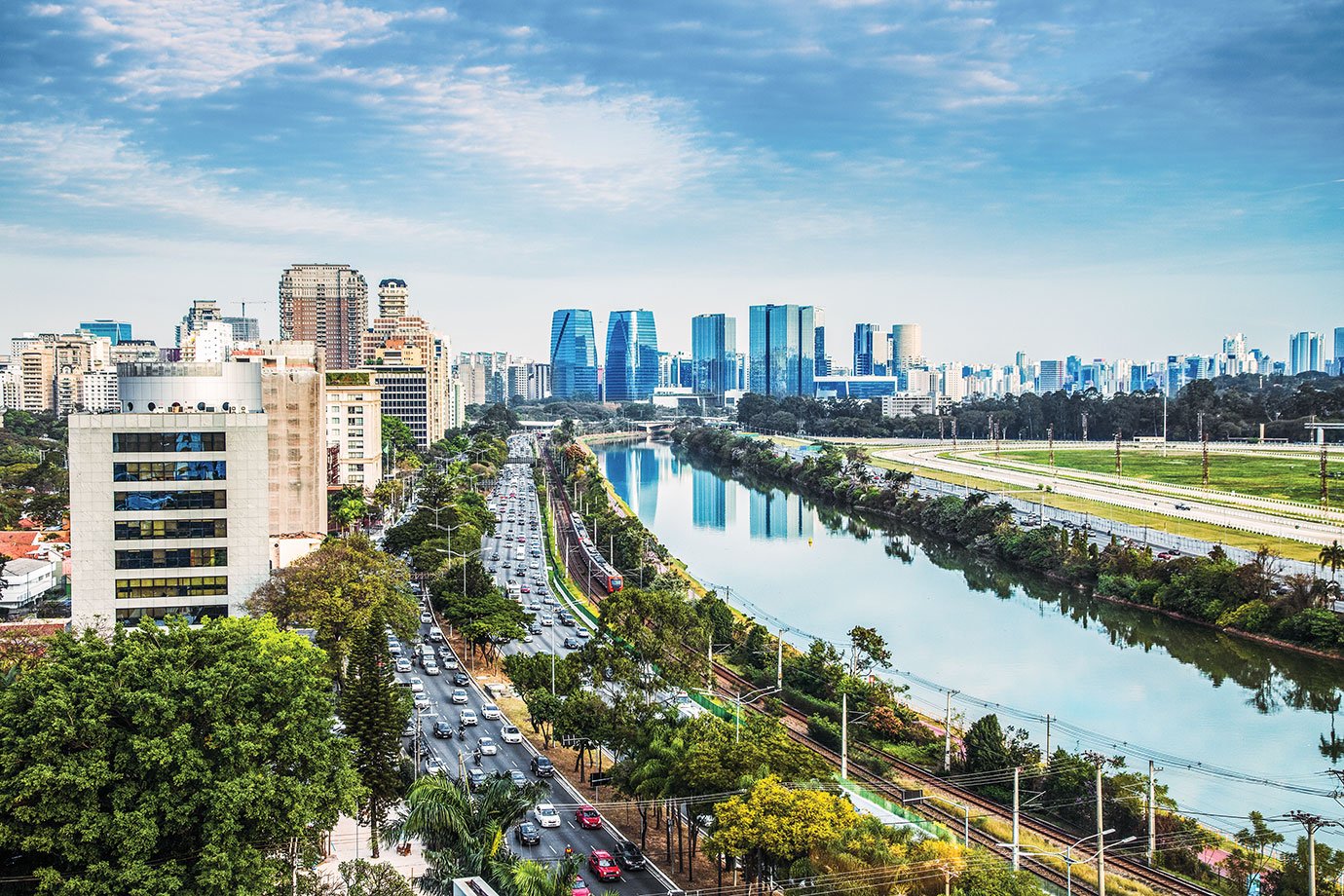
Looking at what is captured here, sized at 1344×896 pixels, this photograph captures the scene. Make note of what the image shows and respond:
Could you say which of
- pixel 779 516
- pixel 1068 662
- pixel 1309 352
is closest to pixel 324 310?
pixel 779 516

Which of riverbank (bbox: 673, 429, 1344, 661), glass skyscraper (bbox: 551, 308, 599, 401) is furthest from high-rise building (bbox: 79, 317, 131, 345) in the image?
riverbank (bbox: 673, 429, 1344, 661)

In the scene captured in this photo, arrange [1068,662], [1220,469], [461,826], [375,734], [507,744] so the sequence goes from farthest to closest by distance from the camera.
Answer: [1220,469], [1068,662], [507,744], [375,734], [461,826]

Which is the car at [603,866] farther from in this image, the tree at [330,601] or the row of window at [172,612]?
the row of window at [172,612]

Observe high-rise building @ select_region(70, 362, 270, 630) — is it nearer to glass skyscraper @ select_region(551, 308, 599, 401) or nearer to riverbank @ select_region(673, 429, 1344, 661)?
riverbank @ select_region(673, 429, 1344, 661)

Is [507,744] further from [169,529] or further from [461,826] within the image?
[461,826]

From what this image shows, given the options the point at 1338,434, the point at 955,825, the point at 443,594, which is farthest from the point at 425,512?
the point at 1338,434

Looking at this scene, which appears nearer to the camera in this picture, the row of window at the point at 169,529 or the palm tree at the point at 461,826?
the palm tree at the point at 461,826

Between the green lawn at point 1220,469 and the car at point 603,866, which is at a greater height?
the green lawn at point 1220,469

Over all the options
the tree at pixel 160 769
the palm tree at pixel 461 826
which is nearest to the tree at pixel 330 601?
the tree at pixel 160 769
